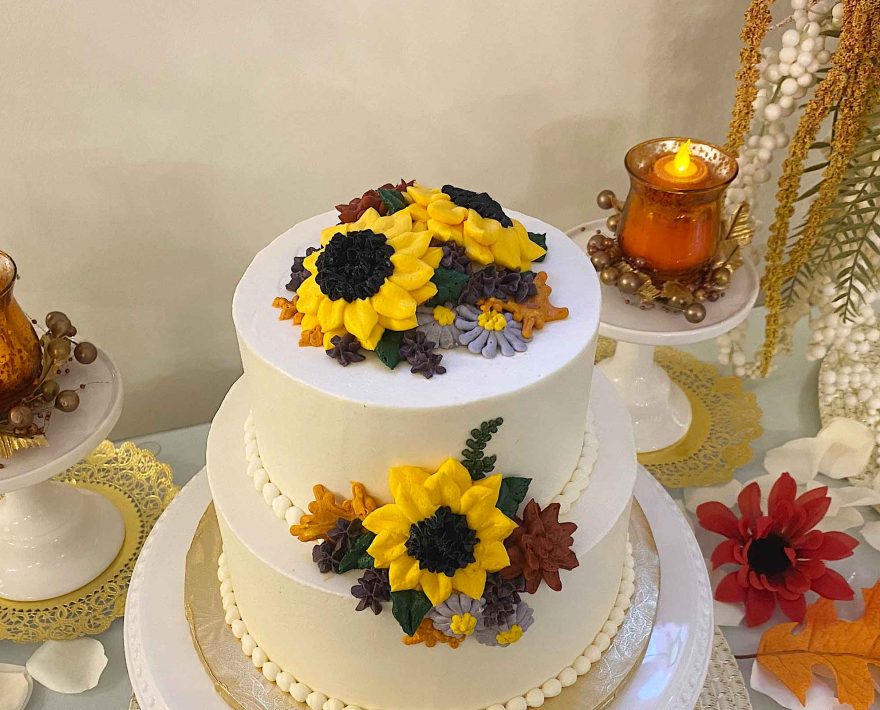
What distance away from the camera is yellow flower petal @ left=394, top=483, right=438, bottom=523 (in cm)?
83

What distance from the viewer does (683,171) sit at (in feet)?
4.34

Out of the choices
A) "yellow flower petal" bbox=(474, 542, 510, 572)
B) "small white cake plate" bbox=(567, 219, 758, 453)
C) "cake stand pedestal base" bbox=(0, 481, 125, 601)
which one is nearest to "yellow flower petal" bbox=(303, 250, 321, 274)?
"yellow flower petal" bbox=(474, 542, 510, 572)

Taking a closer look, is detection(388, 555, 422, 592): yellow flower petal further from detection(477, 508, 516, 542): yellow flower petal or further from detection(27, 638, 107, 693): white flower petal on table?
detection(27, 638, 107, 693): white flower petal on table

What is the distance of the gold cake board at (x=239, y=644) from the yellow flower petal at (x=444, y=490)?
1.17 feet

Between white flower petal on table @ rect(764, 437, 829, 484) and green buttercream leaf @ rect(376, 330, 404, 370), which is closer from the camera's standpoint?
green buttercream leaf @ rect(376, 330, 404, 370)

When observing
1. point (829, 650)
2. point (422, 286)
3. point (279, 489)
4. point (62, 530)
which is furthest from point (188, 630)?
point (829, 650)

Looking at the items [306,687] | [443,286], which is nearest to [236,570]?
[306,687]

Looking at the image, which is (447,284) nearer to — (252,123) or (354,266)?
(354,266)

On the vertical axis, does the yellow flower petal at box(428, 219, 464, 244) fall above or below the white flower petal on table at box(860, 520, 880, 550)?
above

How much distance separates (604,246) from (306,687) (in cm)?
88

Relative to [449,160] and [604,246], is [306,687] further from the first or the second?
[449,160]

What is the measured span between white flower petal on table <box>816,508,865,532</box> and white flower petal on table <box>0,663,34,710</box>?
53.3 inches

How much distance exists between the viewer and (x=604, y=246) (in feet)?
4.73

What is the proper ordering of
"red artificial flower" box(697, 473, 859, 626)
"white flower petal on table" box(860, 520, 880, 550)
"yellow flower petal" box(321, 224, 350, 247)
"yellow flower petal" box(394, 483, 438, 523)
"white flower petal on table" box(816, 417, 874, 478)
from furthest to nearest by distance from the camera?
1. "white flower petal on table" box(816, 417, 874, 478)
2. "white flower petal on table" box(860, 520, 880, 550)
3. "red artificial flower" box(697, 473, 859, 626)
4. "yellow flower petal" box(321, 224, 350, 247)
5. "yellow flower petal" box(394, 483, 438, 523)
